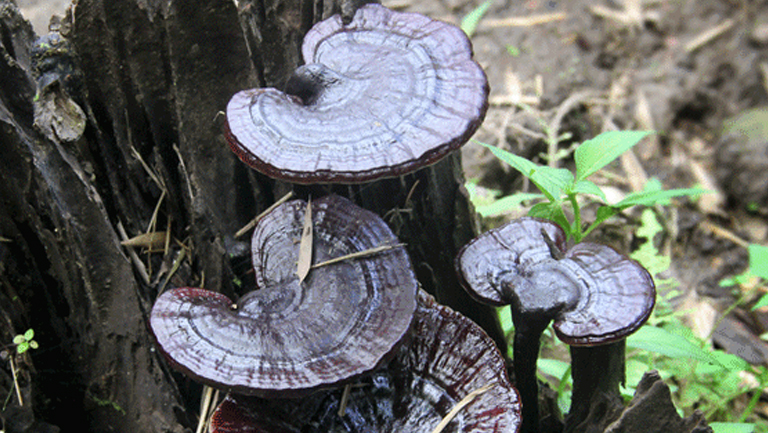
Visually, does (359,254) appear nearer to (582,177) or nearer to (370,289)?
(370,289)

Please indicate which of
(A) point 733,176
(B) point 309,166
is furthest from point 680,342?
(A) point 733,176

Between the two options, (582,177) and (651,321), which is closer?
(582,177)

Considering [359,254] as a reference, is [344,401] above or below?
below

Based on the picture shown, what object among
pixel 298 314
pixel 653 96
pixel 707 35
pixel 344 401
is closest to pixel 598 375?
pixel 344 401

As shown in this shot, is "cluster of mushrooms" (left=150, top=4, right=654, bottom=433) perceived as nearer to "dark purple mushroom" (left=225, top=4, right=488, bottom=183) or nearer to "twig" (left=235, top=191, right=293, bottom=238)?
"dark purple mushroom" (left=225, top=4, right=488, bottom=183)

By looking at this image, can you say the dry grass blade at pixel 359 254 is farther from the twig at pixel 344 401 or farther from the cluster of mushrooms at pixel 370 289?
the twig at pixel 344 401

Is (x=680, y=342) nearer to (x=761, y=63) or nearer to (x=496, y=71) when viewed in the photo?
(x=496, y=71)

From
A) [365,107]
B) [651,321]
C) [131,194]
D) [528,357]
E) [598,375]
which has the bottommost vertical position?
[651,321]
